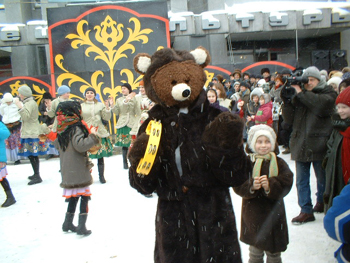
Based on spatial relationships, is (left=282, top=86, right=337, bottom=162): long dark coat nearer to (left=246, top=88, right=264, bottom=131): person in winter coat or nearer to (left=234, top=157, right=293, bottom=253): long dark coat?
(left=234, top=157, right=293, bottom=253): long dark coat

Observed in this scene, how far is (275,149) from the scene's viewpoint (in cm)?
295

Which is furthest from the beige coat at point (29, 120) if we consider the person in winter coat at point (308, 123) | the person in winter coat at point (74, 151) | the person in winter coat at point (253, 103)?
the person in winter coat at point (308, 123)

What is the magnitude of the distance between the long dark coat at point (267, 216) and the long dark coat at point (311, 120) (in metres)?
1.10

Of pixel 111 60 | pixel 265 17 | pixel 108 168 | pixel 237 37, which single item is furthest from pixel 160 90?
pixel 237 37

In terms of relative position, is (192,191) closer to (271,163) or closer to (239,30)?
(271,163)

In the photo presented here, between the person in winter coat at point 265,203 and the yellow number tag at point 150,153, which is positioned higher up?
the yellow number tag at point 150,153

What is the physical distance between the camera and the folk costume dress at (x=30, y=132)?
6.70 metres

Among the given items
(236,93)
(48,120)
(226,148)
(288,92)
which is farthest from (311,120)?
(48,120)

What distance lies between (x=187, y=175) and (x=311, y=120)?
7.30 feet

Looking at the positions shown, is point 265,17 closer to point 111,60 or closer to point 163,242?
point 111,60

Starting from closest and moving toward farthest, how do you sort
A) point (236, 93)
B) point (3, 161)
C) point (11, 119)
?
point (3, 161)
point (11, 119)
point (236, 93)

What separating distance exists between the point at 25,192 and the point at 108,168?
1.90m

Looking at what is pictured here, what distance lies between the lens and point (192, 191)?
208cm

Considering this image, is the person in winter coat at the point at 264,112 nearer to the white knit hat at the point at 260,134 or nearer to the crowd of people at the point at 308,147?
the crowd of people at the point at 308,147
